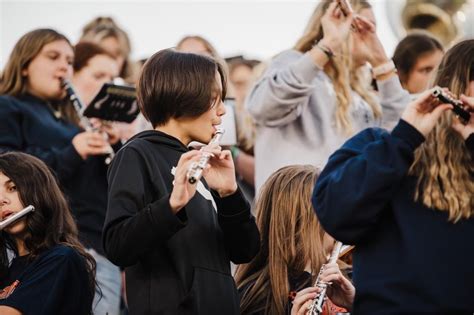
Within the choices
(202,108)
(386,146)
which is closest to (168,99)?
(202,108)

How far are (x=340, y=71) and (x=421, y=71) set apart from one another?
2.88 ft

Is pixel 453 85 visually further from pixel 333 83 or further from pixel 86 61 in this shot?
pixel 86 61

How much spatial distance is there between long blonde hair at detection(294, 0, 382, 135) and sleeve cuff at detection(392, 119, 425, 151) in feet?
7.08

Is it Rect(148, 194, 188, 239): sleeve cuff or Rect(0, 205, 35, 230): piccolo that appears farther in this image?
Rect(0, 205, 35, 230): piccolo

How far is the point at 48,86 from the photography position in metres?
5.35

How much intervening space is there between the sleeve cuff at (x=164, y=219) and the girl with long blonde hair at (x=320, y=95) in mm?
1845

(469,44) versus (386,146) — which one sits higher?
(469,44)

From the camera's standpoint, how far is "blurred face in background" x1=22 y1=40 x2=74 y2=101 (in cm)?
533

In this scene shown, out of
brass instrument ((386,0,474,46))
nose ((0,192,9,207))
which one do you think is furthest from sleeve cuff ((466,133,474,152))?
brass instrument ((386,0,474,46))

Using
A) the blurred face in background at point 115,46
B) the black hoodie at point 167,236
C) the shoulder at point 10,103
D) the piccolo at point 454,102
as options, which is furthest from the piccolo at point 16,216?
the blurred face in background at point 115,46

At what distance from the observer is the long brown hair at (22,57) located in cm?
527

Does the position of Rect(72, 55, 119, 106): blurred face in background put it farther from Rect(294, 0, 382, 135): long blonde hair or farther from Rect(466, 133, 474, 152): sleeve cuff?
Rect(466, 133, 474, 152): sleeve cuff

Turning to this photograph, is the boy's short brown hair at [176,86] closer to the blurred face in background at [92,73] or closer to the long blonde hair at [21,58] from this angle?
the long blonde hair at [21,58]

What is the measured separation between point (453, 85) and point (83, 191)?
2.73 meters
